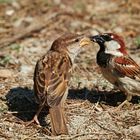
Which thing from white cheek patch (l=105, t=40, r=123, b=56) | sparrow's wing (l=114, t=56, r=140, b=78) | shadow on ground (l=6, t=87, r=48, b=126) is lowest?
shadow on ground (l=6, t=87, r=48, b=126)

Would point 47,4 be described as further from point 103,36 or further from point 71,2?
point 103,36

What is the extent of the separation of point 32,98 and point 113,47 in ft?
3.68

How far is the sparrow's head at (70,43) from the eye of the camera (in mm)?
6754

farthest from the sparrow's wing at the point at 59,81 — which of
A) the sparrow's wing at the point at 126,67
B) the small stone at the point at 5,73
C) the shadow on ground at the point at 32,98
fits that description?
the small stone at the point at 5,73

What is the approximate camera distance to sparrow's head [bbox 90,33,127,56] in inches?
263

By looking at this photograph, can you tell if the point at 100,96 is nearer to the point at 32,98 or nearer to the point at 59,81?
the point at 32,98

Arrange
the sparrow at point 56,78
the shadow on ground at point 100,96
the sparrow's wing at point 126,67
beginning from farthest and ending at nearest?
1. the shadow on ground at point 100,96
2. the sparrow's wing at point 126,67
3. the sparrow at point 56,78

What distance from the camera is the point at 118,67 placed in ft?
21.3

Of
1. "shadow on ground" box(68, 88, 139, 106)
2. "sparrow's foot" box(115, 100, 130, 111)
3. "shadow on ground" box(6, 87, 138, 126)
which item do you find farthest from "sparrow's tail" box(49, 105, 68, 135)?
"shadow on ground" box(68, 88, 139, 106)

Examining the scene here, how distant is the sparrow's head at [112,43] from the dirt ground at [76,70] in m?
0.59

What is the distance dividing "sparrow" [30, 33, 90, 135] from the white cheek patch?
291 millimetres

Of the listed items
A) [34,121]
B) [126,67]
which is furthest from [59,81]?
[126,67]

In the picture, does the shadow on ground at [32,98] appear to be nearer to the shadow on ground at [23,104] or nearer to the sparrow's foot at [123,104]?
the shadow on ground at [23,104]

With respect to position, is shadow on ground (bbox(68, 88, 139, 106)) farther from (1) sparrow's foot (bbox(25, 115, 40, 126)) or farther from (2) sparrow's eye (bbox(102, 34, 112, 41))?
(1) sparrow's foot (bbox(25, 115, 40, 126))
